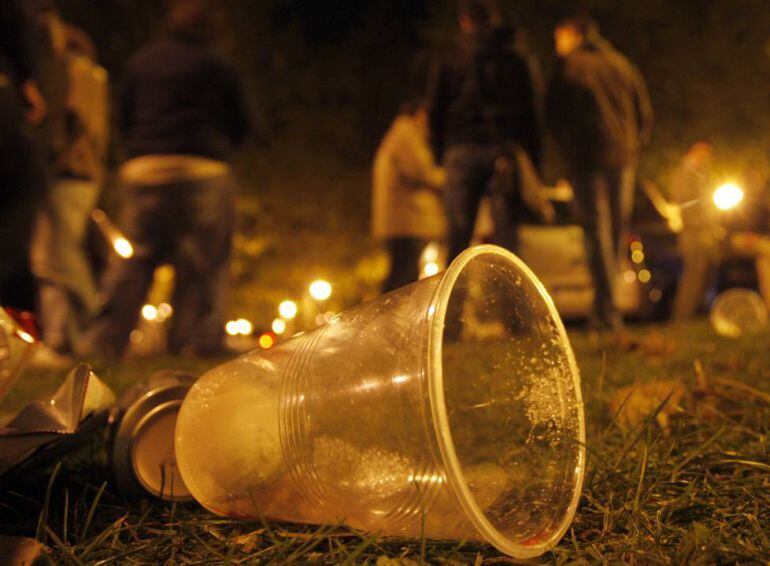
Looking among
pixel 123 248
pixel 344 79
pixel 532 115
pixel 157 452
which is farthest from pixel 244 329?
pixel 344 79

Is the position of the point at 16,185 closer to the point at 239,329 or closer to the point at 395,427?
the point at 395,427

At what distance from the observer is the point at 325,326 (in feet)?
4.83

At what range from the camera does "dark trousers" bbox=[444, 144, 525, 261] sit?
4.11 m

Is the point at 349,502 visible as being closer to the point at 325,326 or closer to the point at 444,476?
the point at 444,476

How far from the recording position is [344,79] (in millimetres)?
11492

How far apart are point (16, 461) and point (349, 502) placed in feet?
2.06

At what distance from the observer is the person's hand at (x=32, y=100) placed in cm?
298

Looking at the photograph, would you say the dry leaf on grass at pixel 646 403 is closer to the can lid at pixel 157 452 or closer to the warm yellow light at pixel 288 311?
the can lid at pixel 157 452

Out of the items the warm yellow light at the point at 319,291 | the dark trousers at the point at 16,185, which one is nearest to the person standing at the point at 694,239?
the warm yellow light at the point at 319,291

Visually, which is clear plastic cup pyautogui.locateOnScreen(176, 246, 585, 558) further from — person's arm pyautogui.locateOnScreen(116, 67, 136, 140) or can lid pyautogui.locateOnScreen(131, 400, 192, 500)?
person's arm pyautogui.locateOnScreen(116, 67, 136, 140)

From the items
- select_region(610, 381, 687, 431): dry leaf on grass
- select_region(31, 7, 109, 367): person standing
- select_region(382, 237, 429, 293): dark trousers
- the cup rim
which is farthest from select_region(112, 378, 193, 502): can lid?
select_region(382, 237, 429, 293): dark trousers

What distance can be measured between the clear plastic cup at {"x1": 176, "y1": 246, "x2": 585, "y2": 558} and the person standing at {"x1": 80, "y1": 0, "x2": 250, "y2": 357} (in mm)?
2818

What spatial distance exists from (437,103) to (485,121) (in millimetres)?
330

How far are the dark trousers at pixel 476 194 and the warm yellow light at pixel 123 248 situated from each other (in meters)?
1.81
